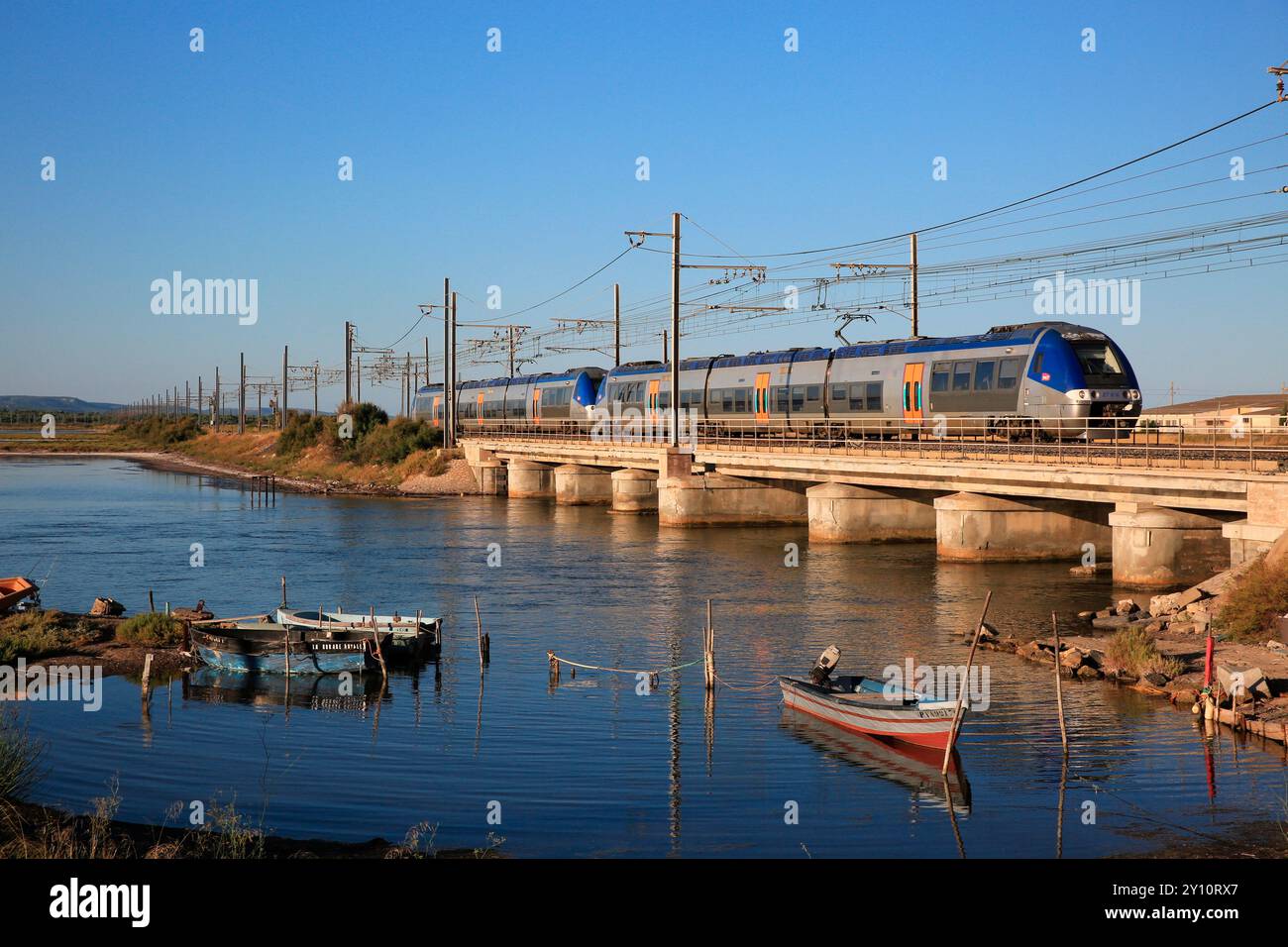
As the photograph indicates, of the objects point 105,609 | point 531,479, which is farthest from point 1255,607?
point 531,479

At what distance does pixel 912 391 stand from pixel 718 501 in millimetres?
14076

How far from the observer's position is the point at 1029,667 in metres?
27.0

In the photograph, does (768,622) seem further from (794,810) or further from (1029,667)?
(794,810)

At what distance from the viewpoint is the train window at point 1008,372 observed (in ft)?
140

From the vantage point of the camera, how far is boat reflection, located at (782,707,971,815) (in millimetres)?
18250

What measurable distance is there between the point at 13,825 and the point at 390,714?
10.1 meters

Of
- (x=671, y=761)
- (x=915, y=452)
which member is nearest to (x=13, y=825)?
(x=671, y=761)

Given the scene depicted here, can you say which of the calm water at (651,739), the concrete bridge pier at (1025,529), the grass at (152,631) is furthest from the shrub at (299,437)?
the grass at (152,631)

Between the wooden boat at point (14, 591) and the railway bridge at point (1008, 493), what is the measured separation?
91.7ft

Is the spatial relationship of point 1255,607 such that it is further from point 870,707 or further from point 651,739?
point 651,739

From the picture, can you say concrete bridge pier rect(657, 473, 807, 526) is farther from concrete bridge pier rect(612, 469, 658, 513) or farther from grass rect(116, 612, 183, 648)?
grass rect(116, 612, 183, 648)

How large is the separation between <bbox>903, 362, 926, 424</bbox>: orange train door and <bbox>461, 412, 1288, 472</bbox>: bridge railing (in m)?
0.49

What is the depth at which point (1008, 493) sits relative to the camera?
40969 millimetres

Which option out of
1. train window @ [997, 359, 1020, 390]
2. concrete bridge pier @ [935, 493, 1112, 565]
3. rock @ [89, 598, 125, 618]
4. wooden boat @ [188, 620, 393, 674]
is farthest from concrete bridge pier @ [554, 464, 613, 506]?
wooden boat @ [188, 620, 393, 674]
